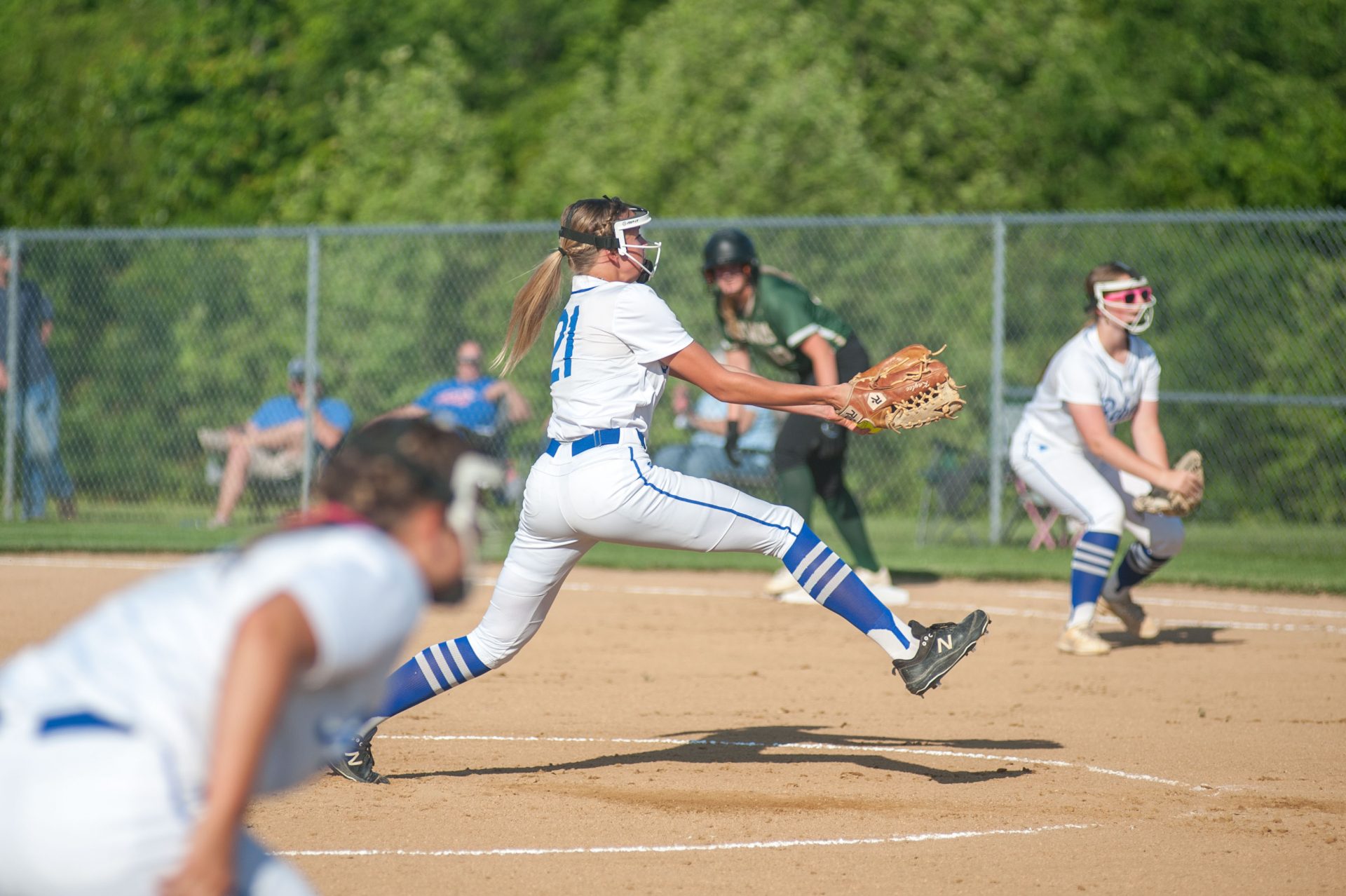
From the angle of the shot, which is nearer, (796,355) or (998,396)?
(796,355)

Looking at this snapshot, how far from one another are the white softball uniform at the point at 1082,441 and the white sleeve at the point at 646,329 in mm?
3715

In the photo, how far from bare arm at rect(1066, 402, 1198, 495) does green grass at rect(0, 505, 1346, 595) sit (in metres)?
3.48

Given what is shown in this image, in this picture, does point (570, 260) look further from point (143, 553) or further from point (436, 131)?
point (436, 131)

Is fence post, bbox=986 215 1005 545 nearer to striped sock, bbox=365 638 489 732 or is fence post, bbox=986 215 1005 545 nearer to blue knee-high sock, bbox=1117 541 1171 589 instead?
blue knee-high sock, bbox=1117 541 1171 589

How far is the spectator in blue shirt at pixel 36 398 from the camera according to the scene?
14781 millimetres

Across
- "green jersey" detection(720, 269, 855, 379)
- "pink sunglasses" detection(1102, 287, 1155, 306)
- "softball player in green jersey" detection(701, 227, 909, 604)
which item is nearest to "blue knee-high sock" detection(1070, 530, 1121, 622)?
"pink sunglasses" detection(1102, 287, 1155, 306)

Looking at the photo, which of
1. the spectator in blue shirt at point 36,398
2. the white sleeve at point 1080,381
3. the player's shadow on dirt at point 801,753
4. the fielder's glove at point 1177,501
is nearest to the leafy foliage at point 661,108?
the spectator in blue shirt at point 36,398

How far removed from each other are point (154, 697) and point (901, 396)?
3.57 metres

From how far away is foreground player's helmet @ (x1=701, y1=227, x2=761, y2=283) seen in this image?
398 inches

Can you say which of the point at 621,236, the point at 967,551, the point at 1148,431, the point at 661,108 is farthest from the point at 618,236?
the point at 661,108

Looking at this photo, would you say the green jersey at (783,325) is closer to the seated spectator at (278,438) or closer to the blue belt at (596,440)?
the blue belt at (596,440)

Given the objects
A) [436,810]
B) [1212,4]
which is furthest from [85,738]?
[1212,4]

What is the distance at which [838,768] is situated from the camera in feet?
19.9

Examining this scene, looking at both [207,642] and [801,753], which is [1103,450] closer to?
[801,753]
